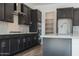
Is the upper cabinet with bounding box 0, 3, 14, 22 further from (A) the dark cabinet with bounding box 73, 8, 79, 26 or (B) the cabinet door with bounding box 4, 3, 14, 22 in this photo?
(A) the dark cabinet with bounding box 73, 8, 79, 26

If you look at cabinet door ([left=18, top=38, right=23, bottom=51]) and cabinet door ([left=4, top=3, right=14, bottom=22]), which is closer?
cabinet door ([left=4, top=3, right=14, bottom=22])

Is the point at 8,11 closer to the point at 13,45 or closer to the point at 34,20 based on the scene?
the point at 13,45

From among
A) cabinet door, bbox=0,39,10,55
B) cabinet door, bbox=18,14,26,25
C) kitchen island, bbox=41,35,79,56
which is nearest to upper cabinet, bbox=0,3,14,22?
cabinet door, bbox=0,39,10,55

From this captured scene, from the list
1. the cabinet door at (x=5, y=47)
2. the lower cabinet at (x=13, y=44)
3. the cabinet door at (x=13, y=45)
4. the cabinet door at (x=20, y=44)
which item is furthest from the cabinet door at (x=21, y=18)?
the cabinet door at (x=5, y=47)

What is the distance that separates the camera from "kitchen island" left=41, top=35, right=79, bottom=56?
300 cm

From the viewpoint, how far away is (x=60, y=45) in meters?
3.29

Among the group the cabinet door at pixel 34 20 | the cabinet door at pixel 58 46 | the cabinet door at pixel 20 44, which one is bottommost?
the cabinet door at pixel 20 44

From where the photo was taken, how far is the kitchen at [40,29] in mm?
3273

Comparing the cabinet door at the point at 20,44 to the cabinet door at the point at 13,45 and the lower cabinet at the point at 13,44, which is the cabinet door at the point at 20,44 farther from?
the cabinet door at the point at 13,45

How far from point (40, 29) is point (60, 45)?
19.7 ft

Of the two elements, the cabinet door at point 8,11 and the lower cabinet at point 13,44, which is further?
the cabinet door at point 8,11

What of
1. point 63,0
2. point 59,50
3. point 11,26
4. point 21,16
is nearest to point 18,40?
point 11,26

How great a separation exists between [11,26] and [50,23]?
13.4 ft

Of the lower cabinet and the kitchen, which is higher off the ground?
the kitchen
